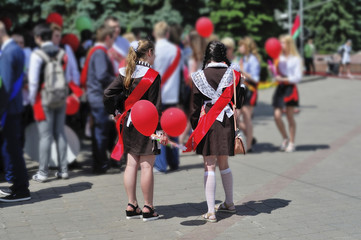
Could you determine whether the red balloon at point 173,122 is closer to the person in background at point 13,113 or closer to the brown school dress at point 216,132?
the brown school dress at point 216,132

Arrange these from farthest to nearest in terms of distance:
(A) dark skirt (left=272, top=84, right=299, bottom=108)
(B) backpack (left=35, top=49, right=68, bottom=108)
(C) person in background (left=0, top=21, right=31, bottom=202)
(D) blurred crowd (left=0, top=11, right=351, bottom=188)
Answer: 1. (A) dark skirt (left=272, top=84, right=299, bottom=108)
2. (D) blurred crowd (left=0, top=11, right=351, bottom=188)
3. (B) backpack (left=35, top=49, right=68, bottom=108)
4. (C) person in background (left=0, top=21, right=31, bottom=202)

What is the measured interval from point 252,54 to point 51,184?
13.7 ft

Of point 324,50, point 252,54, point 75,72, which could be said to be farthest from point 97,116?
point 324,50

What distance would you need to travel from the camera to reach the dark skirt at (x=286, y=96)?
31.3 feet

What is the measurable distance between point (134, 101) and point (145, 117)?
0.54 m

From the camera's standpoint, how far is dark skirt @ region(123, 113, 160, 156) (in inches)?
218

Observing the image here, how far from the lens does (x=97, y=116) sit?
7.84 metres

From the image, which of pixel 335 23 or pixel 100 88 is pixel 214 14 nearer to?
pixel 100 88

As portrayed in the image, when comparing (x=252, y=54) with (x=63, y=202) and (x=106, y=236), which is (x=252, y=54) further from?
(x=106, y=236)

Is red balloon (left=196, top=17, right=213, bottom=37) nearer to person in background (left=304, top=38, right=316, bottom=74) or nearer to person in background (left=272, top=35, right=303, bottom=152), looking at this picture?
person in background (left=272, top=35, right=303, bottom=152)

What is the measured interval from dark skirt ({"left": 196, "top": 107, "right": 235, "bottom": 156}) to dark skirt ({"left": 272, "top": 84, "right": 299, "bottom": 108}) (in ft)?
13.5

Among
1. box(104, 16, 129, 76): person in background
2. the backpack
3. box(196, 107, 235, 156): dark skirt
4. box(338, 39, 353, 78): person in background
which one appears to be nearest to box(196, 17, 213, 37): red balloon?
box(104, 16, 129, 76): person in background

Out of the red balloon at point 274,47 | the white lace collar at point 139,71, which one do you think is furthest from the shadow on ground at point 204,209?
the red balloon at point 274,47

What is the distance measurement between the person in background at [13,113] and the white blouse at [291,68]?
15.5 feet
